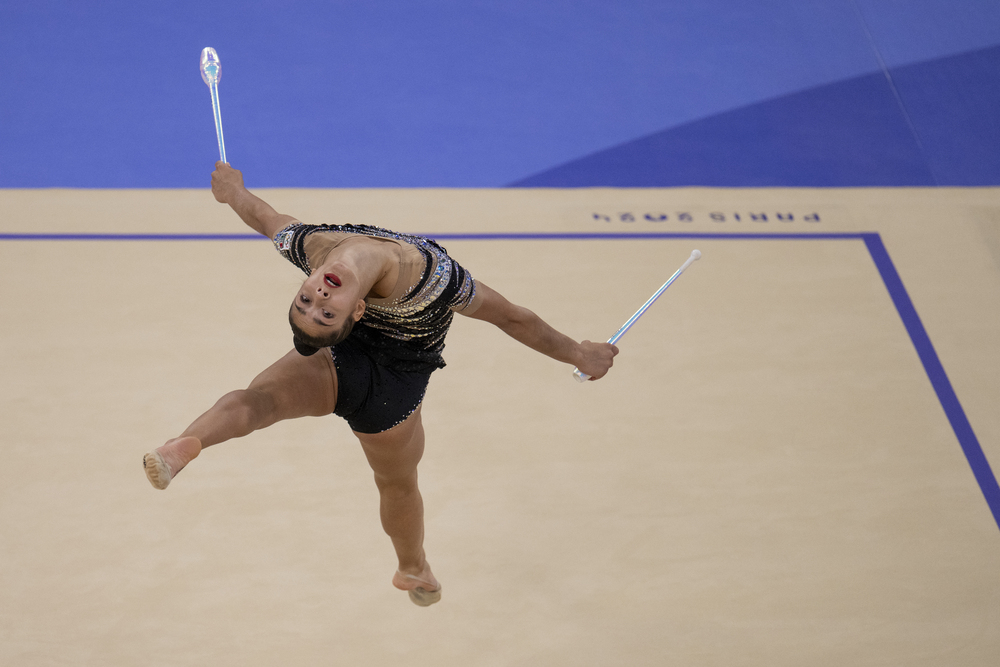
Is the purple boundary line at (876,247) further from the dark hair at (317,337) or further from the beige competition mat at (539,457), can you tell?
the dark hair at (317,337)

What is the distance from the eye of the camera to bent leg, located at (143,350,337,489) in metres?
1.78

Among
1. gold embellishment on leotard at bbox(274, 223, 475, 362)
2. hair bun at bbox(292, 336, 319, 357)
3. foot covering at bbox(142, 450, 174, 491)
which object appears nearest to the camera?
foot covering at bbox(142, 450, 174, 491)

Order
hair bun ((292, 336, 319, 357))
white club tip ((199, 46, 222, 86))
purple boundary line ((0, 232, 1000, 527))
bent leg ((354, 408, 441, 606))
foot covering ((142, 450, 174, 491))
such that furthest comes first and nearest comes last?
1. purple boundary line ((0, 232, 1000, 527))
2. white club tip ((199, 46, 222, 86))
3. bent leg ((354, 408, 441, 606))
4. hair bun ((292, 336, 319, 357))
5. foot covering ((142, 450, 174, 491))

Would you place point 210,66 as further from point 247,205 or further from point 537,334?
point 537,334

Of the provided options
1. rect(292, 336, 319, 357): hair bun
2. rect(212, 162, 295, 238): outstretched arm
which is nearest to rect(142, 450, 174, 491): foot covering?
rect(292, 336, 319, 357): hair bun

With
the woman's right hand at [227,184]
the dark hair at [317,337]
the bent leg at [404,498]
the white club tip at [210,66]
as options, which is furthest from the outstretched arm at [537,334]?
the white club tip at [210,66]

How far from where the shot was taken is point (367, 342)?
227 cm

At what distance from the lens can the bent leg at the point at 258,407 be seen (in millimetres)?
1776

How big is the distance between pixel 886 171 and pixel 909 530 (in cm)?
228

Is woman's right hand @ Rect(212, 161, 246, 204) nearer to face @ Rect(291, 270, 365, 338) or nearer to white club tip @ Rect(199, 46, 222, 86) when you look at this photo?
white club tip @ Rect(199, 46, 222, 86)

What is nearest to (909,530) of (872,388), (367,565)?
(872,388)

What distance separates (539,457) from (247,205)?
4.72ft

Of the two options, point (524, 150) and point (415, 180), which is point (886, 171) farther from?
point (415, 180)

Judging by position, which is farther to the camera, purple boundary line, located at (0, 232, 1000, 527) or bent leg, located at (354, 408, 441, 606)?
purple boundary line, located at (0, 232, 1000, 527)
